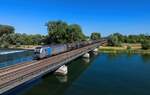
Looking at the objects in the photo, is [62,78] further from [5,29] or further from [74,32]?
[5,29]

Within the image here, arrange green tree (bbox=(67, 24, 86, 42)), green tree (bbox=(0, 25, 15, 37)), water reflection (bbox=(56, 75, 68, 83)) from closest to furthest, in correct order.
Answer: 1. water reflection (bbox=(56, 75, 68, 83))
2. green tree (bbox=(67, 24, 86, 42))
3. green tree (bbox=(0, 25, 15, 37))

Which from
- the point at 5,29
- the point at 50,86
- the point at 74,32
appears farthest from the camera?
the point at 5,29

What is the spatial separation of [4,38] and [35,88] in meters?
122

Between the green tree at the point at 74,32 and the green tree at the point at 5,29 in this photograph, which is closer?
the green tree at the point at 74,32

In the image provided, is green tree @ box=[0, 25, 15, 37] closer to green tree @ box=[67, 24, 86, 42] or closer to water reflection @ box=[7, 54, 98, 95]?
green tree @ box=[67, 24, 86, 42]

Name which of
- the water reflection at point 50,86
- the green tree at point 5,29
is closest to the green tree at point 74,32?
the green tree at point 5,29

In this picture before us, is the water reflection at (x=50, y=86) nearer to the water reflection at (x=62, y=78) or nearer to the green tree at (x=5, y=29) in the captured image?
the water reflection at (x=62, y=78)

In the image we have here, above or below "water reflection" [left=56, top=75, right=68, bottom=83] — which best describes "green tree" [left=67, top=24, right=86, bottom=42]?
above

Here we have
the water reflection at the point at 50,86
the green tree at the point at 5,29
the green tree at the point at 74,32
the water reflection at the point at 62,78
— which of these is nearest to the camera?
the water reflection at the point at 50,86

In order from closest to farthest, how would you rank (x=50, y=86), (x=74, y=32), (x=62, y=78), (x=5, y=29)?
1. (x=50, y=86)
2. (x=62, y=78)
3. (x=74, y=32)
4. (x=5, y=29)

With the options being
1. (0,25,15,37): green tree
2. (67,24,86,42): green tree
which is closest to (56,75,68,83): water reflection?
(67,24,86,42): green tree

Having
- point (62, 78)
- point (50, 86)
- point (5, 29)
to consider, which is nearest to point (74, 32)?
point (5, 29)

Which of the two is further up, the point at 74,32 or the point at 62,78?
the point at 74,32

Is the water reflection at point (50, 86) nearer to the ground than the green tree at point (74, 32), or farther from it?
nearer to the ground
